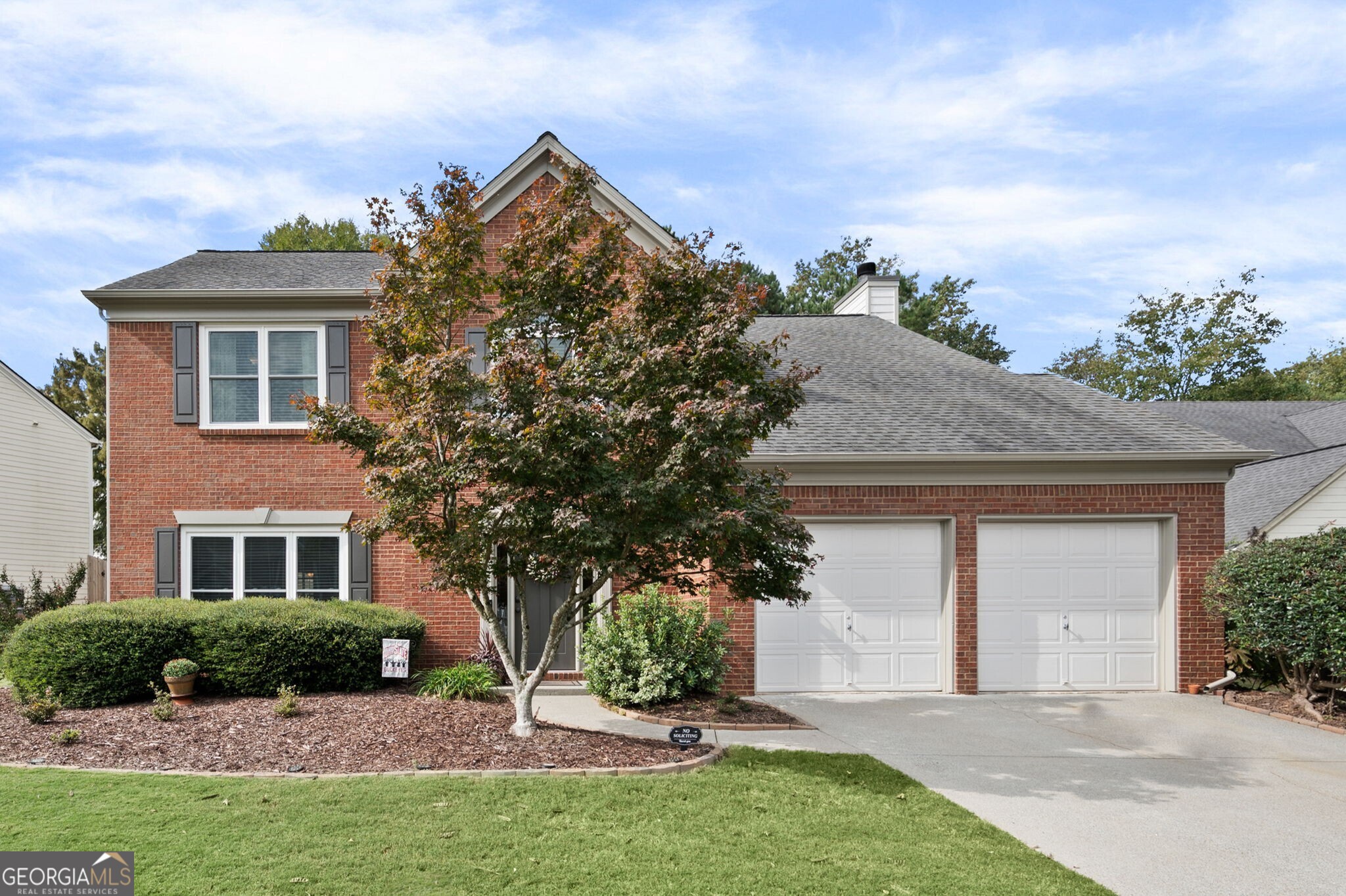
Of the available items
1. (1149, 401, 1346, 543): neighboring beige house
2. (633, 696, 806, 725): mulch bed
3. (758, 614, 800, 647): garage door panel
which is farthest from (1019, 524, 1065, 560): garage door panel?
(633, 696, 806, 725): mulch bed

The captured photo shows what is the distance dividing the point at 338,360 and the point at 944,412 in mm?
9252

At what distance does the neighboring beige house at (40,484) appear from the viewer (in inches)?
779

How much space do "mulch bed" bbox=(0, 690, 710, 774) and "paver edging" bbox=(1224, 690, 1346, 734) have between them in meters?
7.46

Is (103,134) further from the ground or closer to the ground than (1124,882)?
further from the ground

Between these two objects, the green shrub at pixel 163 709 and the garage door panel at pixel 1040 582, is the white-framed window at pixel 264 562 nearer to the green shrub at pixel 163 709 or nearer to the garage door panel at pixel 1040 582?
the green shrub at pixel 163 709

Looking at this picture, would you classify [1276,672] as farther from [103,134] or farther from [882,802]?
[103,134]

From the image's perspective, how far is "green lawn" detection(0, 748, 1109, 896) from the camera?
5.10 m

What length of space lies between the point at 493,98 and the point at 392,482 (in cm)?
564

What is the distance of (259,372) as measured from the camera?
12.8m

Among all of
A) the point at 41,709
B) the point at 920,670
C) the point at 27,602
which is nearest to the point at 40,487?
the point at 27,602

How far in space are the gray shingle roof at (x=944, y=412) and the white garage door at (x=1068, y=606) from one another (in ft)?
4.24

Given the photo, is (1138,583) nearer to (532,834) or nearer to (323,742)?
(532,834)

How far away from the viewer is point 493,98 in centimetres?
1100

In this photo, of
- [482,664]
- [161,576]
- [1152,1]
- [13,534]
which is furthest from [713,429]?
[13,534]
